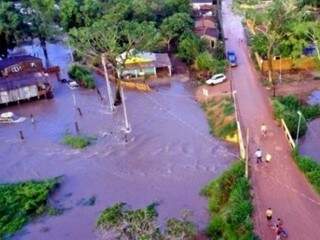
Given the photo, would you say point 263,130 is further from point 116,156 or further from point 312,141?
point 116,156

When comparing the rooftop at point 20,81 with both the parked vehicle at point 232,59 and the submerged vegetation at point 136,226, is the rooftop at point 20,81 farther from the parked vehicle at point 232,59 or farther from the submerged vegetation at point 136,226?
the submerged vegetation at point 136,226

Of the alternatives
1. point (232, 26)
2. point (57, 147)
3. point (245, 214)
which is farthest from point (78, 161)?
point (232, 26)

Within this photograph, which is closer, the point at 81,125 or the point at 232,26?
the point at 81,125

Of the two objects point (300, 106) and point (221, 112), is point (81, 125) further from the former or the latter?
point (300, 106)

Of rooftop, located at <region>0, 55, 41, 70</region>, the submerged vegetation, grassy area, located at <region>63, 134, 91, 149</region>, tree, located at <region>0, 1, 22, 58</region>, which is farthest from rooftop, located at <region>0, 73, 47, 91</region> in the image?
the submerged vegetation

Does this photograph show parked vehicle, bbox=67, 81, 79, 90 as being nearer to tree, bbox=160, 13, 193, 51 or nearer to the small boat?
the small boat

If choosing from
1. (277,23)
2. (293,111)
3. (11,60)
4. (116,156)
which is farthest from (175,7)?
(116,156)
